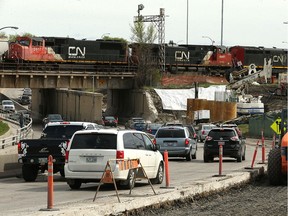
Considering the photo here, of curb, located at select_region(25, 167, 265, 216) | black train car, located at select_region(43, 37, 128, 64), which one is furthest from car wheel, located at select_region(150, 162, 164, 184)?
black train car, located at select_region(43, 37, 128, 64)

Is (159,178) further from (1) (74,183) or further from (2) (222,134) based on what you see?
(2) (222,134)

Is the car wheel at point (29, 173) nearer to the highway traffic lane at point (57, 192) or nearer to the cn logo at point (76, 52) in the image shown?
the highway traffic lane at point (57, 192)

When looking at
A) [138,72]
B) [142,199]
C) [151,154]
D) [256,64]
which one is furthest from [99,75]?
[142,199]

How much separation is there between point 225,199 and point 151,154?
4031 mm

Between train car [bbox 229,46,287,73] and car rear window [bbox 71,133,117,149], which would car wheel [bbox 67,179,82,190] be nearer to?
car rear window [bbox 71,133,117,149]

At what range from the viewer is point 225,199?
18797 millimetres

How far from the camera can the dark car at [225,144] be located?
120 feet

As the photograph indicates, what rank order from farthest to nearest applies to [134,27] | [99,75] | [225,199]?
[134,27] → [99,75] → [225,199]

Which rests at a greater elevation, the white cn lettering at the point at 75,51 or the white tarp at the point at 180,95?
the white cn lettering at the point at 75,51

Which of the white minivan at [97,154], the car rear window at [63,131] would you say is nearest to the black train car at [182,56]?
the car rear window at [63,131]

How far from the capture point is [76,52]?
93375mm

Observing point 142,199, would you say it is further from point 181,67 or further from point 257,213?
point 181,67

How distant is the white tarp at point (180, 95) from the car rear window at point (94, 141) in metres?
80.9

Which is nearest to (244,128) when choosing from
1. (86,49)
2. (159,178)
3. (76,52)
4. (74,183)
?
(86,49)
